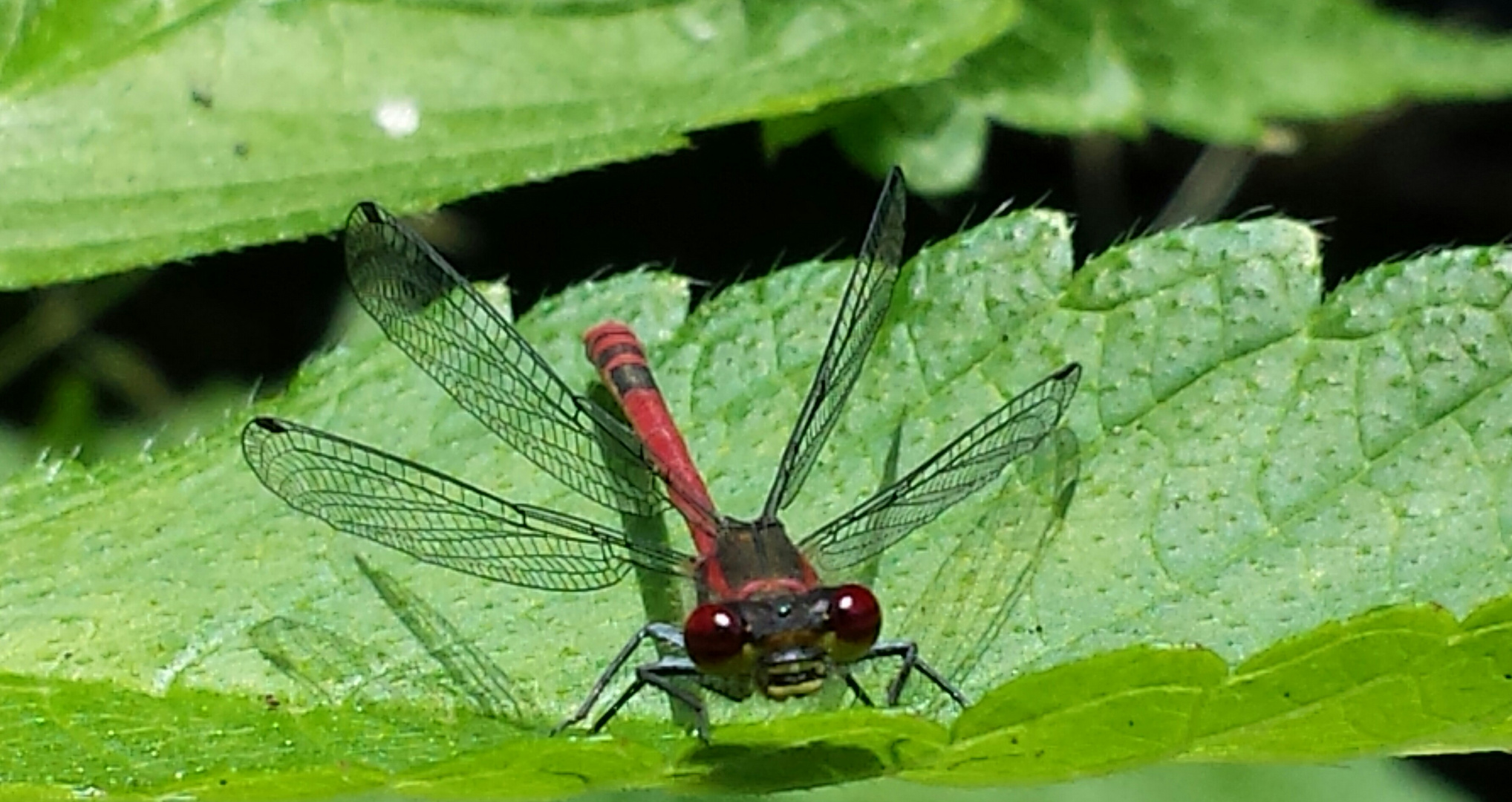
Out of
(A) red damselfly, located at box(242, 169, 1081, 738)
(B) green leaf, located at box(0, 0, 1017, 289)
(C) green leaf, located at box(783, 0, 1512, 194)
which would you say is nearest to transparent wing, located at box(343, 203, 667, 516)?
(A) red damselfly, located at box(242, 169, 1081, 738)

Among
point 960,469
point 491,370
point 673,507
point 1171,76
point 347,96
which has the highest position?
point 1171,76

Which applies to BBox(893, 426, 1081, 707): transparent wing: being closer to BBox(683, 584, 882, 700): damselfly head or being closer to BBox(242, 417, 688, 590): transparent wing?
BBox(683, 584, 882, 700): damselfly head

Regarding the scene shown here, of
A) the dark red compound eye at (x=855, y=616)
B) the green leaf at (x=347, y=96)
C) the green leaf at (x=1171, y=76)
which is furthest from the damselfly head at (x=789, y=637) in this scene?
the green leaf at (x=1171, y=76)

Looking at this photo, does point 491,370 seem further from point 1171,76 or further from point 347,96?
point 1171,76

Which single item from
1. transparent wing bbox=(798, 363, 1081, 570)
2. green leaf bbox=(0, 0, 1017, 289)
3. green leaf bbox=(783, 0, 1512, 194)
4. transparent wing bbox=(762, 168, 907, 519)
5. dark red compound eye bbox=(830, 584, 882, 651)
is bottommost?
dark red compound eye bbox=(830, 584, 882, 651)

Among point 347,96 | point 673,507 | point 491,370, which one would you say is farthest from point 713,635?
point 347,96

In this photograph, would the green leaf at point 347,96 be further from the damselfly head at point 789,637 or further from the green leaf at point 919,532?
the damselfly head at point 789,637
